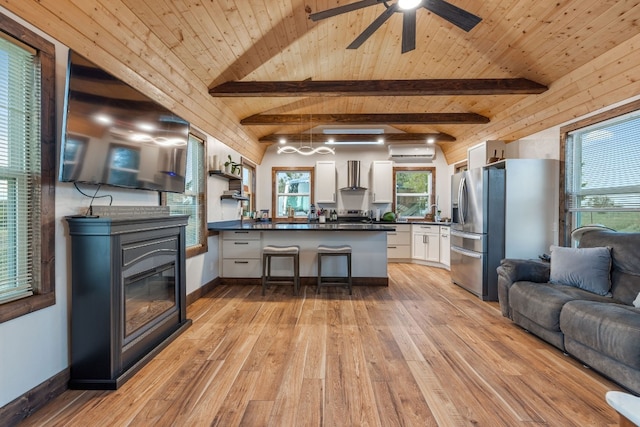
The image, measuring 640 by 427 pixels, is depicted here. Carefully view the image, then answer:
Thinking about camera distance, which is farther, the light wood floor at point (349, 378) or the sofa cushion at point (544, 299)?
the sofa cushion at point (544, 299)

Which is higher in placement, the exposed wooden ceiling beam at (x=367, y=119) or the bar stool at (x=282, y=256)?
the exposed wooden ceiling beam at (x=367, y=119)

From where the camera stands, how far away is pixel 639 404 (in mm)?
936

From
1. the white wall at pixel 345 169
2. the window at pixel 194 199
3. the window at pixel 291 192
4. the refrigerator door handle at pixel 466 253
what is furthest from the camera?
the window at pixel 291 192

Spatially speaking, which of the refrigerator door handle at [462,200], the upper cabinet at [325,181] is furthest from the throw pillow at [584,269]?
the upper cabinet at [325,181]

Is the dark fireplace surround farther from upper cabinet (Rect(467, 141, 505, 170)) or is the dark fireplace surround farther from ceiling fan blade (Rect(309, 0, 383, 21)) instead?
upper cabinet (Rect(467, 141, 505, 170))

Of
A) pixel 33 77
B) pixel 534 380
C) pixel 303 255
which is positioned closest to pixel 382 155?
pixel 303 255

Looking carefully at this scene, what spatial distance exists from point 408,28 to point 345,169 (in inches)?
183

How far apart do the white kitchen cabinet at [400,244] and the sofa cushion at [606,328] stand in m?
3.88

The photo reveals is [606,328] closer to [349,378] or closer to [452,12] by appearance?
[349,378]

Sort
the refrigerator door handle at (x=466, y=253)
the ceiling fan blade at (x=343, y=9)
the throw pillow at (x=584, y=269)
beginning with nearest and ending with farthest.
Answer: the ceiling fan blade at (x=343, y=9)
the throw pillow at (x=584, y=269)
the refrigerator door handle at (x=466, y=253)

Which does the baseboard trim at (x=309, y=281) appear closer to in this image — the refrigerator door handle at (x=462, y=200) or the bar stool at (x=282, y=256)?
the bar stool at (x=282, y=256)

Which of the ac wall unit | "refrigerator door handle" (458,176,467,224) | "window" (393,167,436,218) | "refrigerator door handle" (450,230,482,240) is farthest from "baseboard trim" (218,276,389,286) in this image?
the ac wall unit

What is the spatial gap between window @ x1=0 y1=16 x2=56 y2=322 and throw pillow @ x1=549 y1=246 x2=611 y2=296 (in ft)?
13.5

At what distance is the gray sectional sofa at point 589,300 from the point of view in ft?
5.78
